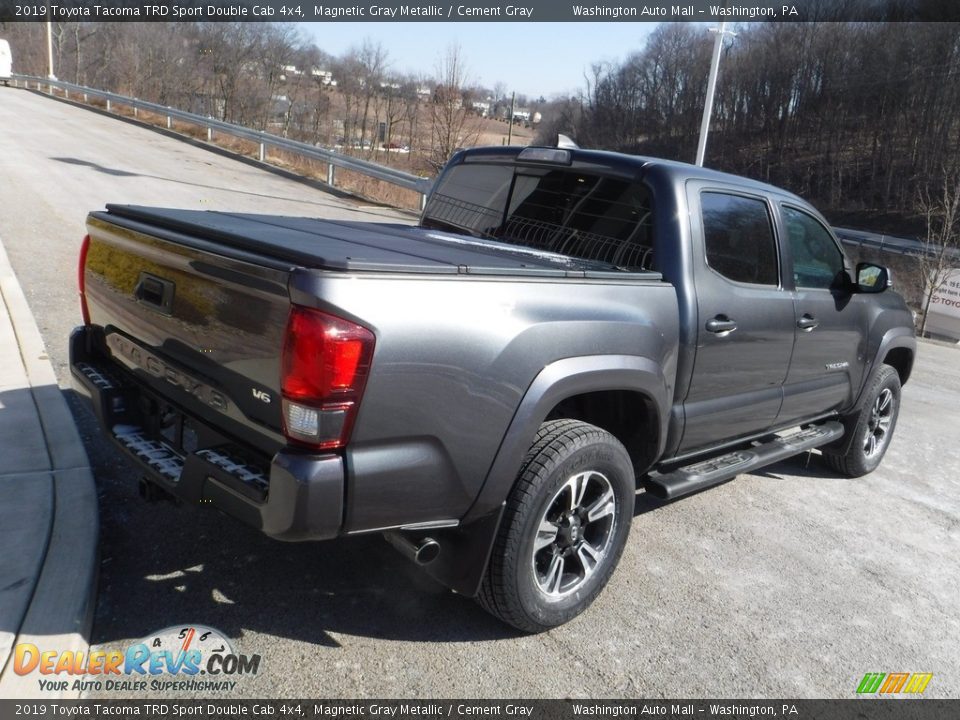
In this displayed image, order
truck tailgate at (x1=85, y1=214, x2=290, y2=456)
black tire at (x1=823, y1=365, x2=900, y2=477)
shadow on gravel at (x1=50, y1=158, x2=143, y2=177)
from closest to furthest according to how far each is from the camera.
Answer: truck tailgate at (x1=85, y1=214, x2=290, y2=456) < black tire at (x1=823, y1=365, x2=900, y2=477) < shadow on gravel at (x1=50, y1=158, x2=143, y2=177)

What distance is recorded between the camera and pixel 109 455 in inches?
168

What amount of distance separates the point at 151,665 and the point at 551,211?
9.45 ft

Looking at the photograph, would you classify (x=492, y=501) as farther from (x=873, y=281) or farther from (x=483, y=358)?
(x=873, y=281)

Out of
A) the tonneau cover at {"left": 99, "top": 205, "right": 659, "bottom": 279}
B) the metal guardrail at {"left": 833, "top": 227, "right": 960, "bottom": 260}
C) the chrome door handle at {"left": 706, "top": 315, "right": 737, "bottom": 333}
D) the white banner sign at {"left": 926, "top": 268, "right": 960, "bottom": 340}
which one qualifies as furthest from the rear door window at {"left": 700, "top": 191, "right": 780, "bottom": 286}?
the metal guardrail at {"left": 833, "top": 227, "right": 960, "bottom": 260}

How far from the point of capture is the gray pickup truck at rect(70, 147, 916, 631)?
2410 mm

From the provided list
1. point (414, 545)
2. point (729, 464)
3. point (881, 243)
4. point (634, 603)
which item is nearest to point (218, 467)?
point (414, 545)

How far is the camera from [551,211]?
427cm

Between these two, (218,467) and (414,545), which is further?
(414,545)

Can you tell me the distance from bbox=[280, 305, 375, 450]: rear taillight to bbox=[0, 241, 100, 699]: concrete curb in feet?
3.93

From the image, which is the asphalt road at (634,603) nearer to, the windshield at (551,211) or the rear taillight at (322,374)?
the rear taillight at (322,374)

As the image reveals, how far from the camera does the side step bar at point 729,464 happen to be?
Answer: 3.73 metres

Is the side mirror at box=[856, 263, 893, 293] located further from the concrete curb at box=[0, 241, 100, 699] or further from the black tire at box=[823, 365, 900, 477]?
the concrete curb at box=[0, 241, 100, 699]

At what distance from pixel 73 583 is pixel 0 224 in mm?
8759

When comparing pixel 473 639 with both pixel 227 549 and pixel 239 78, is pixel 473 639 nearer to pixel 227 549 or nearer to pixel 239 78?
pixel 227 549
